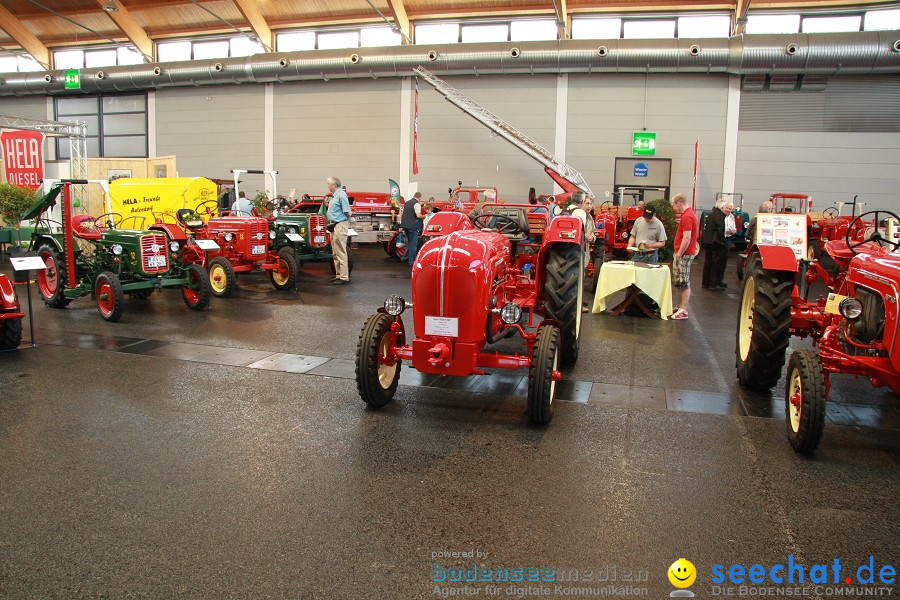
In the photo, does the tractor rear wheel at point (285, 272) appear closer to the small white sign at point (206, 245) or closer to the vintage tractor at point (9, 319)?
the small white sign at point (206, 245)

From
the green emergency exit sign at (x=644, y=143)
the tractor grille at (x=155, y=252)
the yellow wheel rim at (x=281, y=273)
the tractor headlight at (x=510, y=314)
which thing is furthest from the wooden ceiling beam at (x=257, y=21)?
the tractor headlight at (x=510, y=314)

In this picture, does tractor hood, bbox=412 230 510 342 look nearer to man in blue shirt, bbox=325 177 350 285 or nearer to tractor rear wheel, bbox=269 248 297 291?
tractor rear wheel, bbox=269 248 297 291

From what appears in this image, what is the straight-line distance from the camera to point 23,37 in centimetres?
2384

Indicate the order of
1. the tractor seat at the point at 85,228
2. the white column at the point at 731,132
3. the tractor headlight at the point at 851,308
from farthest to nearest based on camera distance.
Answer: the white column at the point at 731,132 → the tractor seat at the point at 85,228 → the tractor headlight at the point at 851,308

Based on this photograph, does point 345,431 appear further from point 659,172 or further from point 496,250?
point 659,172

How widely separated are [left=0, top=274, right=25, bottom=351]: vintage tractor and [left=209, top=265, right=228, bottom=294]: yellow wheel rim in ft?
12.0

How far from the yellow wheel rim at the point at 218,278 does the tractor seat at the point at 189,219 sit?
69cm

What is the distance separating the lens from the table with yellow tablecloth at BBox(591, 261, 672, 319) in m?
8.78

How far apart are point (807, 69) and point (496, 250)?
14360mm

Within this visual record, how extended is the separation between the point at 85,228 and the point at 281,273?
2.96 metres

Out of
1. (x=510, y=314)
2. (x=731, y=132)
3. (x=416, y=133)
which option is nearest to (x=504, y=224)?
(x=510, y=314)

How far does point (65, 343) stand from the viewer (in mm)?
7074

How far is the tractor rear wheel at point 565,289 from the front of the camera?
586 centimetres

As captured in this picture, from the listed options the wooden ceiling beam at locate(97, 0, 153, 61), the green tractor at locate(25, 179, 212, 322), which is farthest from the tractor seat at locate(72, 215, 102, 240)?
the wooden ceiling beam at locate(97, 0, 153, 61)
